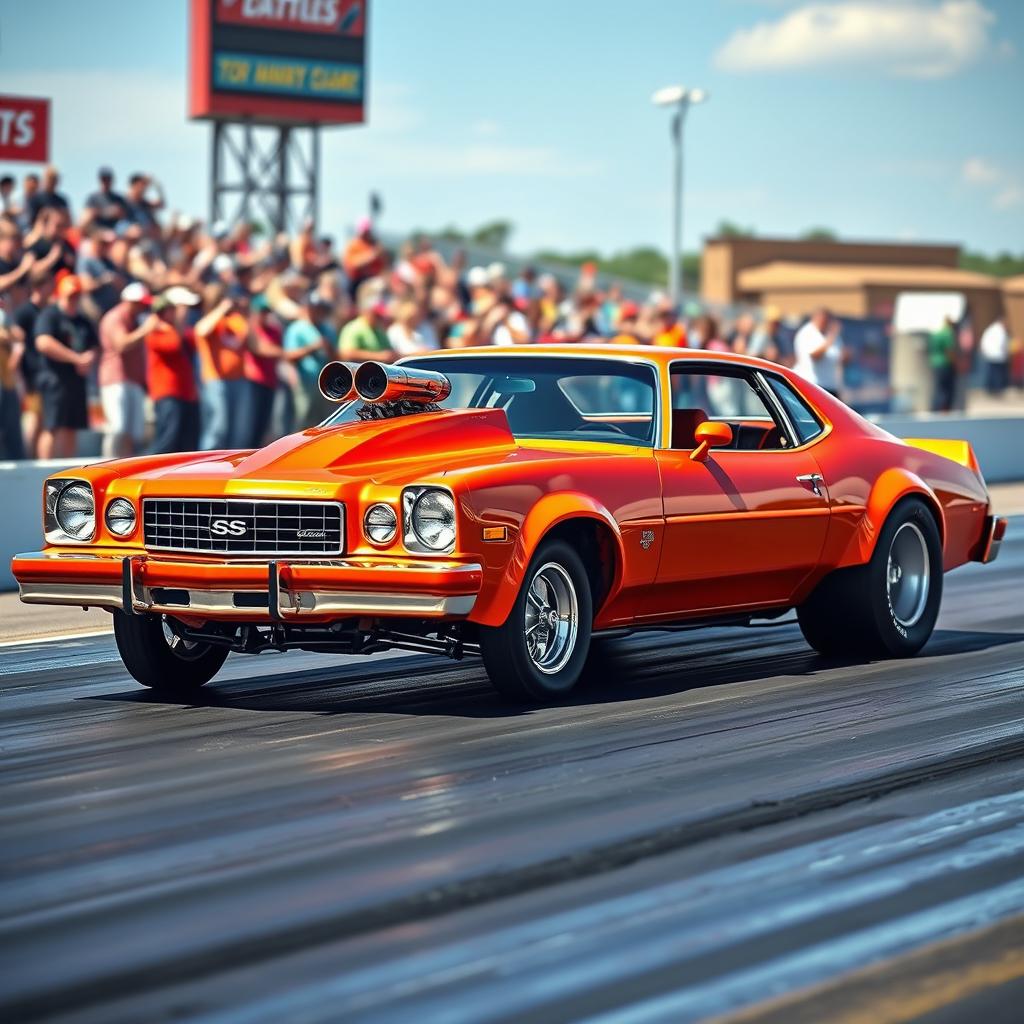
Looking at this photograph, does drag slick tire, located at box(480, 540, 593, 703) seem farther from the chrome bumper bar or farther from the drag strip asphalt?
the chrome bumper bar

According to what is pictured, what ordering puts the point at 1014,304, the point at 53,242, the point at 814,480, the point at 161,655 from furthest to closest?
1. the point at 1014,304
2. the point at 53,242
3. the point at 814,480
4. the point at 161,655

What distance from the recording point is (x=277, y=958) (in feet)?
14.8

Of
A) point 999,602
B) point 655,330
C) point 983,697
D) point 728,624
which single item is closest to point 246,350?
point 655,330

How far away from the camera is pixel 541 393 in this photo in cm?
872

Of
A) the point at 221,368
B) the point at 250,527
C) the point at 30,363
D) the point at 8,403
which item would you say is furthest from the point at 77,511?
the point at 221,368

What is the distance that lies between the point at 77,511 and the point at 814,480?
3244mm

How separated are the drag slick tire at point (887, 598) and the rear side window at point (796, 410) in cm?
55

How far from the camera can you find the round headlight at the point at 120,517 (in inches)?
313

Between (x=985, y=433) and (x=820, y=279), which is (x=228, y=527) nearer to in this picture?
Answer: (x=985, y=433)

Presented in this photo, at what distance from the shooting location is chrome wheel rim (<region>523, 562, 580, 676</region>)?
25.8ft

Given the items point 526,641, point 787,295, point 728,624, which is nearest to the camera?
point 526,641

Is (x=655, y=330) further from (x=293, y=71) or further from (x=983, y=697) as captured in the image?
(x=293, y=71)

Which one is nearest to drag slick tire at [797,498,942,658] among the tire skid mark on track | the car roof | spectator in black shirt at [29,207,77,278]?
the car roof

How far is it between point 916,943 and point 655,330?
50.6 ft
